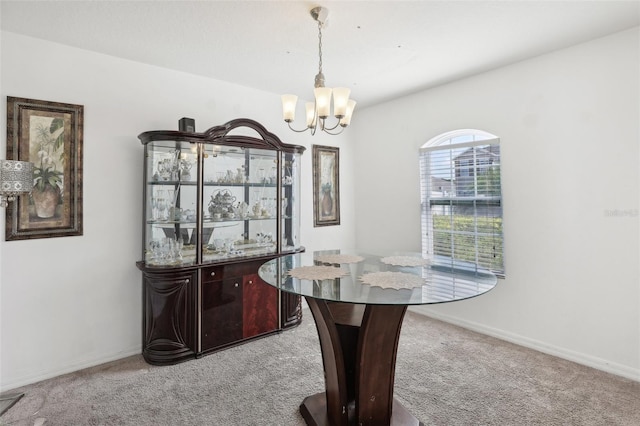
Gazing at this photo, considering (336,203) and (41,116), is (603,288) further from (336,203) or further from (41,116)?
(41,116)

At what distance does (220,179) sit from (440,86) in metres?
2.73

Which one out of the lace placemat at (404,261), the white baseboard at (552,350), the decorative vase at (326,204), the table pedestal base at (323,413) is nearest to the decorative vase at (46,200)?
the table pedestal base at (323,413)

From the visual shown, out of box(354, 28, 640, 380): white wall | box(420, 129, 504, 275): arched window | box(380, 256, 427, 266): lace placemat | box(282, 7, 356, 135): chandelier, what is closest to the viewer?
box(282, 7, 356, 135): chandelier

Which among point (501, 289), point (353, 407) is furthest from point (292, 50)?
point (501, 289)

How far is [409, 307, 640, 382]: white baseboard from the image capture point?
8.47 feet

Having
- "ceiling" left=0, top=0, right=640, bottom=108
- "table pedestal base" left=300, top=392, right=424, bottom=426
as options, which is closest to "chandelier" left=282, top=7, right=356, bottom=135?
"ceiling" left=0, top=0, right=640, bottom=108

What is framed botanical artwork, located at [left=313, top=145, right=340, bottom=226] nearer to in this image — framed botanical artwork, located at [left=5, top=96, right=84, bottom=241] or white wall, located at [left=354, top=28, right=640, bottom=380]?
white wall, located at [left=354, top=28, right=640, bottom=380]

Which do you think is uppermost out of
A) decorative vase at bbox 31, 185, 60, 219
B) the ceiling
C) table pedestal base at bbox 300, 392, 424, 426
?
the ceiling

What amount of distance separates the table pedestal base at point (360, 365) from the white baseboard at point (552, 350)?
1763 mm

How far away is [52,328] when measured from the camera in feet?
8.75

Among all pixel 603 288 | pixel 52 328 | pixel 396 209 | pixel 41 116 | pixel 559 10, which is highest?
pixel 559 10

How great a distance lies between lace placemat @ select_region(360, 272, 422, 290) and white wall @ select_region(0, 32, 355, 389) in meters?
2.33

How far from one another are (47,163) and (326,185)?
3.00 m

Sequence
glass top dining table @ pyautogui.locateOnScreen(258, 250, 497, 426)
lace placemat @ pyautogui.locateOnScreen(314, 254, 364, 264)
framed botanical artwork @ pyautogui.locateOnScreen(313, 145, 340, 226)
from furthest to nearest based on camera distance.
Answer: framed botanical artwork @ pyautogui.locateOnScreen(313, 145, 340, 226), lace placemat @ pyautogui.locateOnScreen(314, 254, 364, 264), glass top dining table @ pyautogui.locateOnScreen(258, 250, 497, 426)
